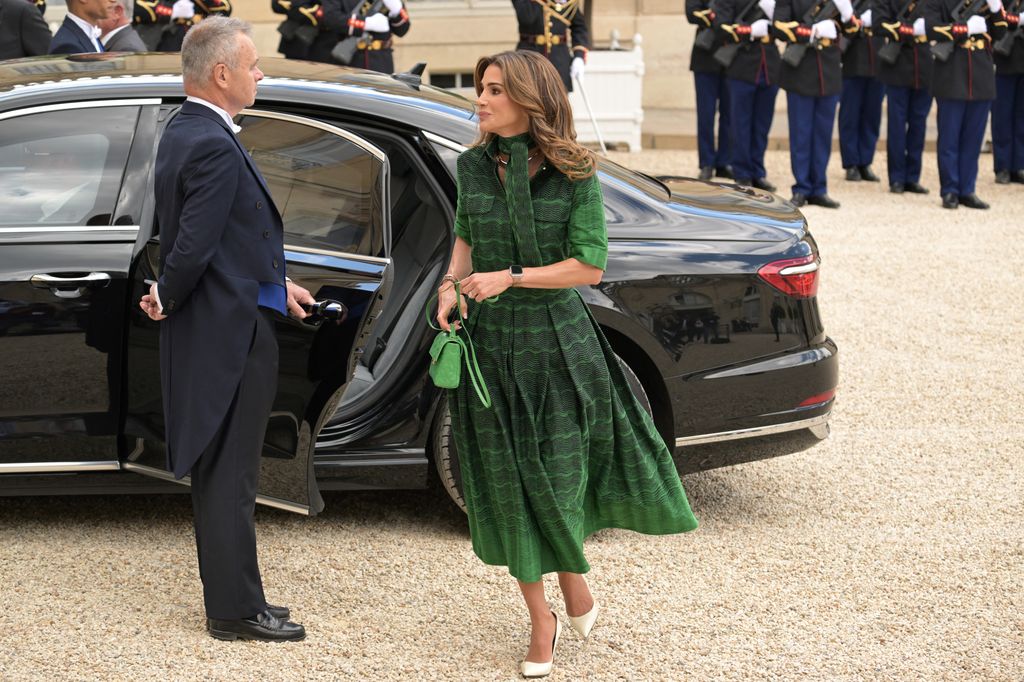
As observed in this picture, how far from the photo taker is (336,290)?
4211 millimetres

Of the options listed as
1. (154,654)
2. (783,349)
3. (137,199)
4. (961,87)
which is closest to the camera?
(154,654)

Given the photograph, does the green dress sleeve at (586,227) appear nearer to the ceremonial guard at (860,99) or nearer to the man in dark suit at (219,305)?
the man in dark suit at (219,305)

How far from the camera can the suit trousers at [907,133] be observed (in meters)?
12.4

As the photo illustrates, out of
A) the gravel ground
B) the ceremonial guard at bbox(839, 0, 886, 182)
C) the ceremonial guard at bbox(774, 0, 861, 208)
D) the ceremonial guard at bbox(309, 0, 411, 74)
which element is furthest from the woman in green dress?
the ceremonial guard at bbox(839, 0, 886, 182)

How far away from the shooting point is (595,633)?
3.90 m

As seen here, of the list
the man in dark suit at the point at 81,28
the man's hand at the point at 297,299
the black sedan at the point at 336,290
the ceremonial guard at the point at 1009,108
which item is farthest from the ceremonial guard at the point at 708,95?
the man's hand at the point at 297,299

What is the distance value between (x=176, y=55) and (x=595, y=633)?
245 cm

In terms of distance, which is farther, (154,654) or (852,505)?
(852,505)

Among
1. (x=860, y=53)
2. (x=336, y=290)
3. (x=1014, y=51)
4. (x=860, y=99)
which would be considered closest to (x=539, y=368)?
(x=336, y=290)

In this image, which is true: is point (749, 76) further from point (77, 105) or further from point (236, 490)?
point (236, 490)

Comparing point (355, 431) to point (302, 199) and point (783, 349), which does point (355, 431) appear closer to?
point (302, 199)

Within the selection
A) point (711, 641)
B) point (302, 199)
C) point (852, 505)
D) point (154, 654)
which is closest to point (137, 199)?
point (302, 199)

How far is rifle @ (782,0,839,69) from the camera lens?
38.5 ft

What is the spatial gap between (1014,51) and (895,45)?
4.06 feet
